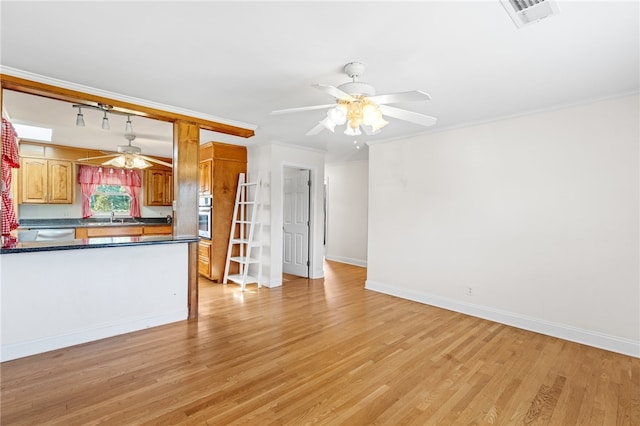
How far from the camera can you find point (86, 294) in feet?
9.97

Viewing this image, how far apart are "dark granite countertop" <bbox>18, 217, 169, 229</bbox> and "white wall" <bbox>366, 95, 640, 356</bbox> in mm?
5079

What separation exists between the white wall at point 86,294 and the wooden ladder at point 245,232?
157 centimetres

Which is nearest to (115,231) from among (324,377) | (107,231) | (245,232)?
(107,231)

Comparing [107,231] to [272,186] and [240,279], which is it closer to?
[240,279]

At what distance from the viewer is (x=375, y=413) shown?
6.69 feet

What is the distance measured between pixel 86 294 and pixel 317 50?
3078mm

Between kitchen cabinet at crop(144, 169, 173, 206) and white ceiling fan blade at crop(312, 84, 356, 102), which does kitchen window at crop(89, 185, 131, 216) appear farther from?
white ceiling fan blade at crop(312, 84, 356, 102)

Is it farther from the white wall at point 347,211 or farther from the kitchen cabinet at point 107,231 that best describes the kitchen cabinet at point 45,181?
the white wall at point 347,211

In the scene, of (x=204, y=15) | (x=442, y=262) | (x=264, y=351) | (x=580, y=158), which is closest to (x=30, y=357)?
(x=264, y=351)

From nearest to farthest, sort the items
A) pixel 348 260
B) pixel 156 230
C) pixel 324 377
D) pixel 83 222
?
pixel 324 377 → pixel 83 222 → pixel 156 230 → pixel 348 260

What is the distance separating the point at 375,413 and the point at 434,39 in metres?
2.48

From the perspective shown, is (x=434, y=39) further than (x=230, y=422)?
Yes

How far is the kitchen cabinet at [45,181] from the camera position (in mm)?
5402

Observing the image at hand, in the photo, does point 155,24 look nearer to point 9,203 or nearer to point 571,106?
point 9,203
